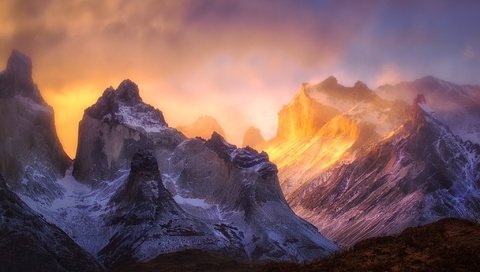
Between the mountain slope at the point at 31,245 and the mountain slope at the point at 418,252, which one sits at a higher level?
the mountain slope at the point at 31,245

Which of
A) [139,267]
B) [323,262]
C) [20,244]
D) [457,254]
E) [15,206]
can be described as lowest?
[457,254]

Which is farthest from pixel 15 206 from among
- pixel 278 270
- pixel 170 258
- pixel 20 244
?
pixel 278 270

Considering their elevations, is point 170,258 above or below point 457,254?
above

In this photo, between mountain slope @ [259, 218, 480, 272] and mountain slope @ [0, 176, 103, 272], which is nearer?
mountain slope @ [259, 218, 480, 272]

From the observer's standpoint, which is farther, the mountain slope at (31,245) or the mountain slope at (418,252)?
the mountain slope at (31,245)

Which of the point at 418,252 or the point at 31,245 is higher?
the point at 31,245

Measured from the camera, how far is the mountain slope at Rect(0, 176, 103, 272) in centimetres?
16600

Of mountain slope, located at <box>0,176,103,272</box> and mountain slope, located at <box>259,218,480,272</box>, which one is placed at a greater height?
mountain slope, located at <box>0,176,103,272</box>

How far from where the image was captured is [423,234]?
48125mm

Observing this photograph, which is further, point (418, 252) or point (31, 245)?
point (31, 245)

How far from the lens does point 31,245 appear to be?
171 meters

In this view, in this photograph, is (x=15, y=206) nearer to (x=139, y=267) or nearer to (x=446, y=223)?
(x=139, y=267)

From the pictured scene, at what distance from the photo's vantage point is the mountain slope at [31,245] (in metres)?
166

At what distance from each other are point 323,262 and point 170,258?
151 m
